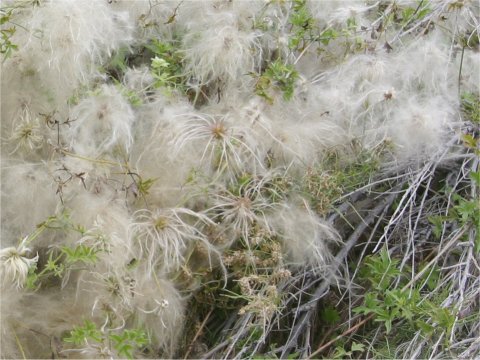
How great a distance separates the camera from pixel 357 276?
1.86 meters

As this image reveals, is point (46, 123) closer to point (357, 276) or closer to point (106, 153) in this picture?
point (106, 153)

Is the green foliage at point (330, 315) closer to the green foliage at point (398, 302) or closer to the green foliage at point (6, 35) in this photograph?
the green foliage at point (398, 302)

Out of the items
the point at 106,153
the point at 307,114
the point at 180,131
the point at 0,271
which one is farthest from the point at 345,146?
the point at 0,271

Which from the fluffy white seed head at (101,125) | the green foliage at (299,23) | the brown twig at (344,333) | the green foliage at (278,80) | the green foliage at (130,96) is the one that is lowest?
the brown twig at (344,333)

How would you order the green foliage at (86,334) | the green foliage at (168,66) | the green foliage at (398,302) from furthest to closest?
1. the green foliage at (168,66)
2. the green foliage at (398,302)
3. the green foliage at (86,334)

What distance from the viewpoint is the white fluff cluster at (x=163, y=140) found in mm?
1624

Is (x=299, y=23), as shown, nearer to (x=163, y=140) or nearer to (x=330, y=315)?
(x=163, y=140)

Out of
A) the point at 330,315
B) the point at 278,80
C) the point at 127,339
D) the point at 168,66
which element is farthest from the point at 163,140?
the point at 330,315

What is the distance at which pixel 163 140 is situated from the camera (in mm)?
1750

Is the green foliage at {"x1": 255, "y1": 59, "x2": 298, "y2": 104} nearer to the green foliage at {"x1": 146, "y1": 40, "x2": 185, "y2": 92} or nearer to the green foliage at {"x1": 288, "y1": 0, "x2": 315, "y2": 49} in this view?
the green foliage at {"x1": 288, "y1": 0, "x2": 315, "y2": 49}

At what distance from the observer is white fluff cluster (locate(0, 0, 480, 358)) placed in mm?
1624

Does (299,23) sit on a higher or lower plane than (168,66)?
higher

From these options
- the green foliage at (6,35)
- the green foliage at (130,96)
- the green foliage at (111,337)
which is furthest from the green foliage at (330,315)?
the green foliage at (6,35)

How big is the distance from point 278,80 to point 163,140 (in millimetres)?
394
